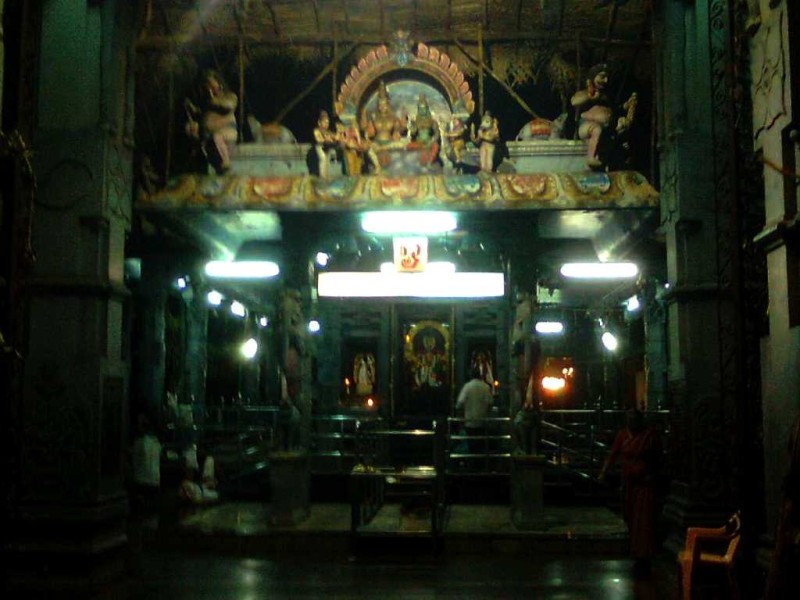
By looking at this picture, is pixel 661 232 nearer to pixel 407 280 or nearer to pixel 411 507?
pixel 407 280

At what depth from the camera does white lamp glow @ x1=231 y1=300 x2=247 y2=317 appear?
20.3 m

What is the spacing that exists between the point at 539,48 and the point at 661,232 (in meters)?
3.31

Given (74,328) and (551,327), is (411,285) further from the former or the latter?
(551,327)

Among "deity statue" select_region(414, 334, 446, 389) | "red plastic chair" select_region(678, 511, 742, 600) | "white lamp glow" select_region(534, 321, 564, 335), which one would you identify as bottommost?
"red plastic chair" select_region(678, 511, 742, 600)

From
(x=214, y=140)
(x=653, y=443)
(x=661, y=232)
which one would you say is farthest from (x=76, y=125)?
(x=653, y=443)

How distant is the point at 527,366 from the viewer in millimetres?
13336

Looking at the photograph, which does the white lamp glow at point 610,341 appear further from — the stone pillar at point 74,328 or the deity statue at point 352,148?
the stone pillar at point 74,328

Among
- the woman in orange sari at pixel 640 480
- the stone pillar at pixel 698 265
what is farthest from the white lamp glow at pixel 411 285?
the stone pillar at pixel 698 265

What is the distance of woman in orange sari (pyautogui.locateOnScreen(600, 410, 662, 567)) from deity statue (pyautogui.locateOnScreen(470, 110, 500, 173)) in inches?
149

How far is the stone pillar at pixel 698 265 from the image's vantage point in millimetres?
10086

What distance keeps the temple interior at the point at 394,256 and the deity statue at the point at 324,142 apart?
41 mm

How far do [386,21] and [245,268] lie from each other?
5332 mm

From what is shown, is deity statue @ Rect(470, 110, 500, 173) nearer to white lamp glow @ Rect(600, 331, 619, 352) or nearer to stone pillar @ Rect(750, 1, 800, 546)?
stone pillar @ Rect(750, 1, 800, 546)

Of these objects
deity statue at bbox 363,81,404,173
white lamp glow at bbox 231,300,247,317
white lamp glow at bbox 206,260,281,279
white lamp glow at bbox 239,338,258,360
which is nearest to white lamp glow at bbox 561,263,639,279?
deity statue at bbox 363,81,404,173
